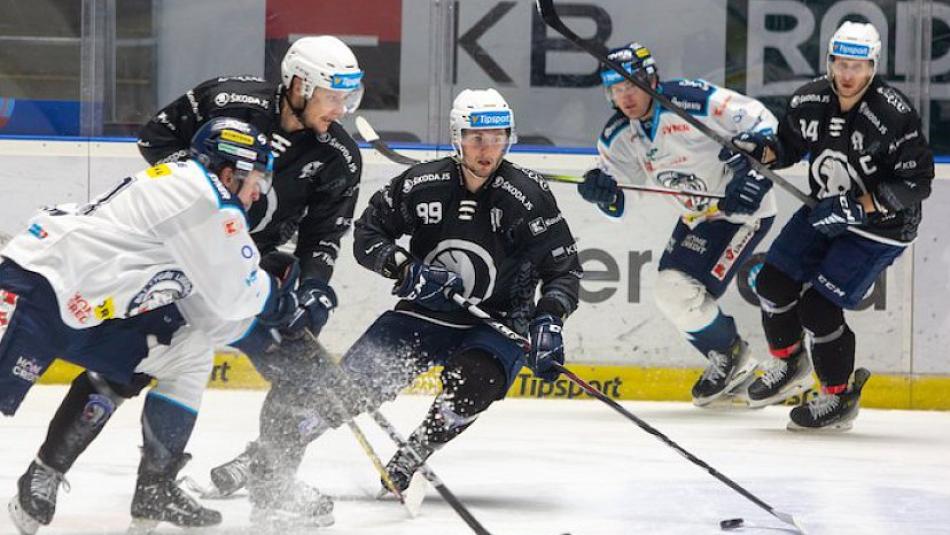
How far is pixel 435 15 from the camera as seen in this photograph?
5.73 metres

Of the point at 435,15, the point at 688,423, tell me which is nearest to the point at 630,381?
the point at 688,423

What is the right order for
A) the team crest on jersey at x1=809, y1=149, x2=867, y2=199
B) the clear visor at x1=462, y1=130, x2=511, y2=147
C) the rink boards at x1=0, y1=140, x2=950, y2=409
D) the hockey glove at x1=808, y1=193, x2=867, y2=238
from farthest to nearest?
the rink boards at x1=0, y1=140, x2=950, y2=409, the team crest on jersey at x1=809, y1=149, x2=867, y2=199, the hockey glove at x1=808, y1=193, x2=867, y2=238, the clear visor at x1=462, y1=130, x2=511, y2=147

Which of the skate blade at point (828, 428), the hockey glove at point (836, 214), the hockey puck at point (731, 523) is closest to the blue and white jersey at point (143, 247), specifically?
the hockey puck at point (731, 523)

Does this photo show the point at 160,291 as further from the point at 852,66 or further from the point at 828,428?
the point at 828,428

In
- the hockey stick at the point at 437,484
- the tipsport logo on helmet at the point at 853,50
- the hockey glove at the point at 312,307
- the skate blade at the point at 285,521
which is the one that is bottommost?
Answer: the skate blade at the point at 285,521

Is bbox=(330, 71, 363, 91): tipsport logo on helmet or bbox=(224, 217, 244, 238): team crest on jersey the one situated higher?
bbox=(330, 71, 363, 91): tipsport logo on helmet

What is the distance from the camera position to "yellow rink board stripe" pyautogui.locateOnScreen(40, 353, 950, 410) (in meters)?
5.50

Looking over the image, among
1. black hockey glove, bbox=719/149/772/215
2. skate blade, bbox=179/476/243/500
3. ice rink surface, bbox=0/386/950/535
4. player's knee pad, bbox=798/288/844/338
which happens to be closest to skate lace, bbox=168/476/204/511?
ice rink surface, bbox=0/386/950/535

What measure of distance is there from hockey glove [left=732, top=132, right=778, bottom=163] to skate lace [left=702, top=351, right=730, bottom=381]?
2.35 ft

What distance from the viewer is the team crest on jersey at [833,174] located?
4801 millimetres

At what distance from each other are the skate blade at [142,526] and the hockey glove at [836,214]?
253 cm

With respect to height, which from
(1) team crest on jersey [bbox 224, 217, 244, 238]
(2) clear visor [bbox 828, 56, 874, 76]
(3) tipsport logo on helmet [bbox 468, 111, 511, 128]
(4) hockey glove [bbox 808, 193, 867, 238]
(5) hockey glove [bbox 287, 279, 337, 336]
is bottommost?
(5) hockey glove [bbox 287, 279, 337, 336]

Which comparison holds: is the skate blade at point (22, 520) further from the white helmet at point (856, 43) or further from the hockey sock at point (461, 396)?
the white helmet at point (856, 43)

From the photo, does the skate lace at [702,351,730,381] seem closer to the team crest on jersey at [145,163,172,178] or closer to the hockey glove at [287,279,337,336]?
the hockey glove at [287,279,337,336]
